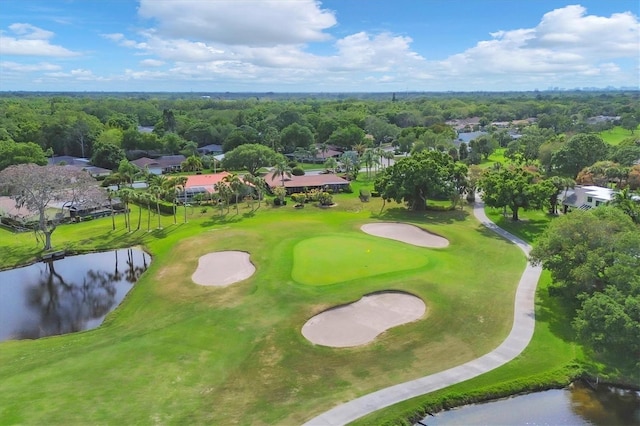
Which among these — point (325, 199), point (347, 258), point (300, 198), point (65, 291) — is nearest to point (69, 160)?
point (300, 198)

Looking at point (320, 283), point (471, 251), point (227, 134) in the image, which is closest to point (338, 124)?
point (227, 134)

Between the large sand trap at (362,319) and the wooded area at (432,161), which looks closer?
the large sand trap at (362,319)

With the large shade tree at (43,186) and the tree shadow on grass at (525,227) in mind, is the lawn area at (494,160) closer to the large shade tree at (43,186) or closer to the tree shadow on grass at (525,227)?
the tree shadow on grass at (525,227)

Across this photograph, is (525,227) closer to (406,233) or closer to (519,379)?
(406,233)

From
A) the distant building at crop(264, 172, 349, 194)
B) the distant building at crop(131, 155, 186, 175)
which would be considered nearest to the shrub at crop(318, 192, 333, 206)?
the distant building at crop(264, 172, 349, 194)

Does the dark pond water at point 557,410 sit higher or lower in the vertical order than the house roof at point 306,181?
lower

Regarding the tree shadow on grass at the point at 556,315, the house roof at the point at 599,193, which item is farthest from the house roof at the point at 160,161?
the tree shadow on grass at the point at 556,315

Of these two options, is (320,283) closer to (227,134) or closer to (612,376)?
(612,376)
